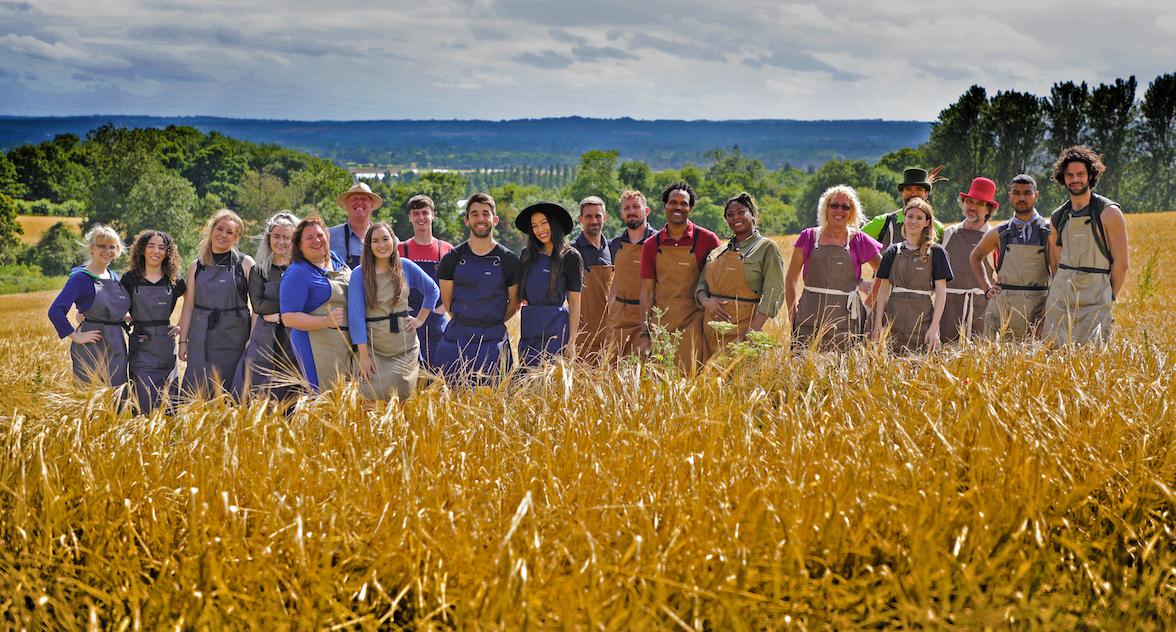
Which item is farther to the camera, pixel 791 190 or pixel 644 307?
pixel 791 190

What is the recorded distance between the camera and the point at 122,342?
7703 mm

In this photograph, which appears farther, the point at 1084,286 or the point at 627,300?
the point at 627,300

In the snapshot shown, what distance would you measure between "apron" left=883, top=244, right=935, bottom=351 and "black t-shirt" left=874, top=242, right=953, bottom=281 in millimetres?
31

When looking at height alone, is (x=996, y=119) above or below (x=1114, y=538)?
above

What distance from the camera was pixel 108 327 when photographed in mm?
7637

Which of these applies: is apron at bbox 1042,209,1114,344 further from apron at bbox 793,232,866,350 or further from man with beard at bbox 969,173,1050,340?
apron at bbox 793,232,866,350

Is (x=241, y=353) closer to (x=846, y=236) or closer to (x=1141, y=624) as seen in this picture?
(x=846, y=236)

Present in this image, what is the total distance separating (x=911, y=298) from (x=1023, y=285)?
93cm

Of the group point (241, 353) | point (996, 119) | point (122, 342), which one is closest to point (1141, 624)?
point (241, 353)

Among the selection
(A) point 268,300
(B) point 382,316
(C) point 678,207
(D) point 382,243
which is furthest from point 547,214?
(A) point 268,300

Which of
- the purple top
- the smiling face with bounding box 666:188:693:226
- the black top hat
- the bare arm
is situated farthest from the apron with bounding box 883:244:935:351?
the smiling face with bounding box 666:188:693:226

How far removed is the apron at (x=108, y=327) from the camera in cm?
756

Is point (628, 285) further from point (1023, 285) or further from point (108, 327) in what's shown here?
point (108, 327)

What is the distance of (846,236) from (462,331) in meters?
2.94
